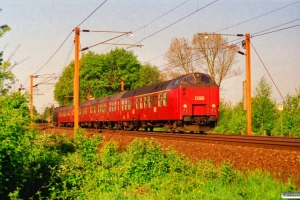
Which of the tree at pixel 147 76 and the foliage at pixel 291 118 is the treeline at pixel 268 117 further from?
the tree at pixel 147 76

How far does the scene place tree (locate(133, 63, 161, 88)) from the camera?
263 ft

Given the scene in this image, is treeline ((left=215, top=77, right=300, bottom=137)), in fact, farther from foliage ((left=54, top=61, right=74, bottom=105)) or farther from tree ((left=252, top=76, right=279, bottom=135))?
foliage ((left=54, top=61, right=74, bottom=105))

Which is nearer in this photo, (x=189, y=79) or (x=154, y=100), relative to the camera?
(x=189, y=79)

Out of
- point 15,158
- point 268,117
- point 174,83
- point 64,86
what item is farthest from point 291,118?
point 64,86

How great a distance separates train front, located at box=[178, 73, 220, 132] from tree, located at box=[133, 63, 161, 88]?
171ft

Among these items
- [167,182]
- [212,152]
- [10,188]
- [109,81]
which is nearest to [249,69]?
[212,152]

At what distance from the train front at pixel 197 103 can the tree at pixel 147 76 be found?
5203 centimetres

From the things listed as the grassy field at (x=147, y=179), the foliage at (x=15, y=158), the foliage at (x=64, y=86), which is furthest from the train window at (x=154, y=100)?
the foliage at (x=64, y=86)

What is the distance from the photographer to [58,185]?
36.5 ft

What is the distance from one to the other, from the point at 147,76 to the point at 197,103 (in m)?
57.0

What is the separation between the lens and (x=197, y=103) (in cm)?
2525

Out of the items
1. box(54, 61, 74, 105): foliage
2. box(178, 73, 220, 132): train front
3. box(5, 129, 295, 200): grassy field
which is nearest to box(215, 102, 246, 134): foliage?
box(178, 73, 220, 132): train front

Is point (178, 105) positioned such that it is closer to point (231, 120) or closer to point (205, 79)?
point (205, 79)

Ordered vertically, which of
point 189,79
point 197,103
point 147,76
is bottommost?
point 197,103
